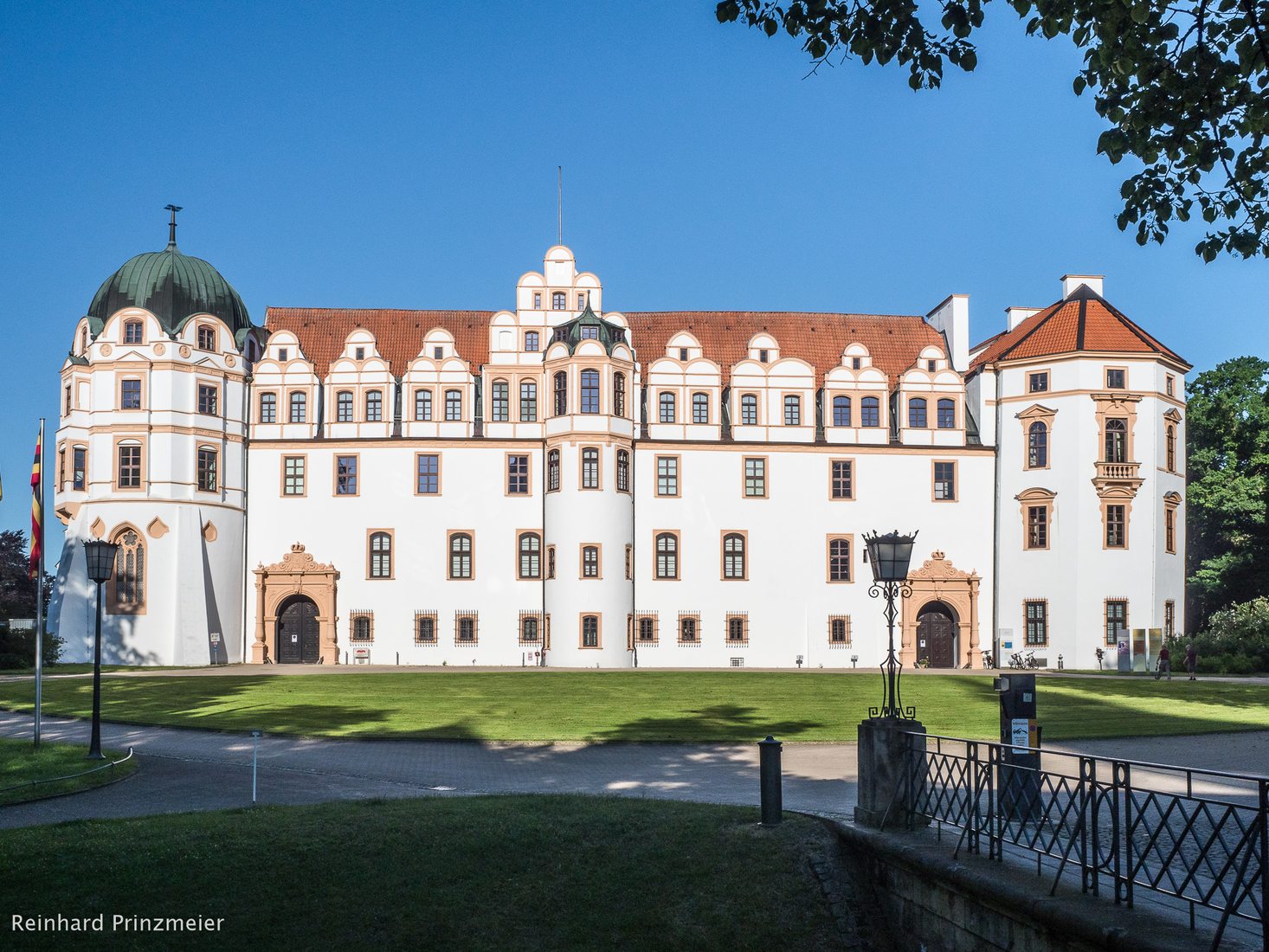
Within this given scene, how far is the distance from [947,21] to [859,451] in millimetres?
39124

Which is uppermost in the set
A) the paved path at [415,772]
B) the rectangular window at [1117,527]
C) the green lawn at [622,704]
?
the rectangular window at [1117,527]

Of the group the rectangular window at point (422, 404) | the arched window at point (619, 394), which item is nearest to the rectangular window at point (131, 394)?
the rectangular window at point (422, 404)

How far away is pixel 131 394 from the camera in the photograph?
4697cm

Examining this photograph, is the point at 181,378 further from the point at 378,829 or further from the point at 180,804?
the point at 378,829

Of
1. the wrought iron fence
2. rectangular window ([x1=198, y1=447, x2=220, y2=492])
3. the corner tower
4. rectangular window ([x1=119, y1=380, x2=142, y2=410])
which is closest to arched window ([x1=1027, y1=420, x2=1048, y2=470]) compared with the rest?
the corner tower

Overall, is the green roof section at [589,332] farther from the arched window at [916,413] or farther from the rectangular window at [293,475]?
the arched window at [916,413]

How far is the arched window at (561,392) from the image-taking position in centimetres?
4806

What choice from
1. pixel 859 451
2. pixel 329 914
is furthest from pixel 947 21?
pixel 859 451

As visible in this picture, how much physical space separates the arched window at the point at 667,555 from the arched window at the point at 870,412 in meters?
8.84

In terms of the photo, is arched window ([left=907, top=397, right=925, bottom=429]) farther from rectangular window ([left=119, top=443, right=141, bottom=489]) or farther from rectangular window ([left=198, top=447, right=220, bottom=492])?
rectangular window ([left=119, top=443, right=141, bottom=489])

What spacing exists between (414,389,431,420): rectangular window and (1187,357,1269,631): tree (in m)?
31.7

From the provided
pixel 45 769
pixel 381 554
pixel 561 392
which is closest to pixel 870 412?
pixel 561 392

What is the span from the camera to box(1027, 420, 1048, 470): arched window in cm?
4894

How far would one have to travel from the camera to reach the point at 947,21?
11.5m
